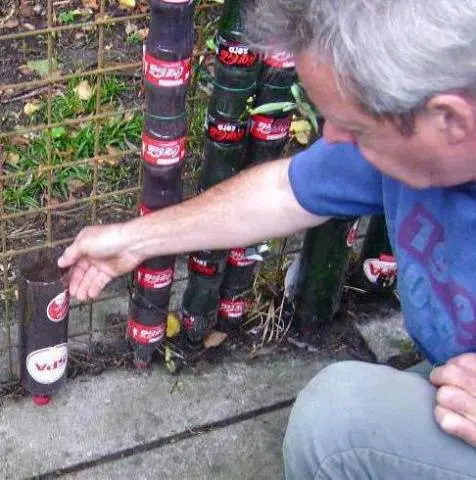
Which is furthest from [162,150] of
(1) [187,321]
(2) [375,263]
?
(2) [375,263]

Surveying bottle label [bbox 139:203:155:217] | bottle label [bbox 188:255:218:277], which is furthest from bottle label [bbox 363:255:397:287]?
bottle label [bbox 139:203:155:217]

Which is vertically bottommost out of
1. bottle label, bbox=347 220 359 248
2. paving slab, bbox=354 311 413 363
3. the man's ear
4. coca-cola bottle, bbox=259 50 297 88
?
paving slab, bbox=354 311 413 363

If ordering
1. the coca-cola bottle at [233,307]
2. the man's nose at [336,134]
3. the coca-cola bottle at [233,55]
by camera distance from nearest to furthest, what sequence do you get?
the man's nose at [336,134] → the coca-cola bottle at [233,55] → the coca-cola bottle at [233,307]

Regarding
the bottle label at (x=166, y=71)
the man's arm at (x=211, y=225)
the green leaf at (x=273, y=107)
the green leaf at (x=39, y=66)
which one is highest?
the bottle label at (x=166, y=71)

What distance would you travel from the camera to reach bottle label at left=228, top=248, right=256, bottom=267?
2592 millimetres

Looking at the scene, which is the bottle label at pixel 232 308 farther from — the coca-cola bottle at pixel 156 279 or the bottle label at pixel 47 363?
the bottle label at pixel 47 363

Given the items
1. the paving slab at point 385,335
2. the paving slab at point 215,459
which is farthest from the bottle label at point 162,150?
the paving slab at point 385,335

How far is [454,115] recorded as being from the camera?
154 centimetres

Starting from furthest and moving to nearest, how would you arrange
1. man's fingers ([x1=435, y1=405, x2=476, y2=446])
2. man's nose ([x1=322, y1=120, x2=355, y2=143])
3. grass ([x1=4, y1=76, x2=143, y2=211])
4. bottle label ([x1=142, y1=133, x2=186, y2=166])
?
1. grass ([x1=4, y1=76, x2=143, y2=211])
2. bottle label ([x1=142, y1=133, x2=186, y2=166])
3. man's fingers ([x1=435, y1=405, x2=476, y2=446])
4. man's nose ([x1=322, y1=120, x2=355, y2=143])

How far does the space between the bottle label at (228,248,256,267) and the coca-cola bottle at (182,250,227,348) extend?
0.04 m

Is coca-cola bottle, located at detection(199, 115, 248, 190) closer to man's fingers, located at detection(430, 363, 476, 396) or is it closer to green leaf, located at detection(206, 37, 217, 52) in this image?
green leaf, located at detection(206, 37, 217, 52)

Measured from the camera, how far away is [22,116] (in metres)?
3.26

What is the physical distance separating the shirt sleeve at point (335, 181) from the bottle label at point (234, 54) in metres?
Answer: 0.25

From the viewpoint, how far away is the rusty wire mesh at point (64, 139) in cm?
266
